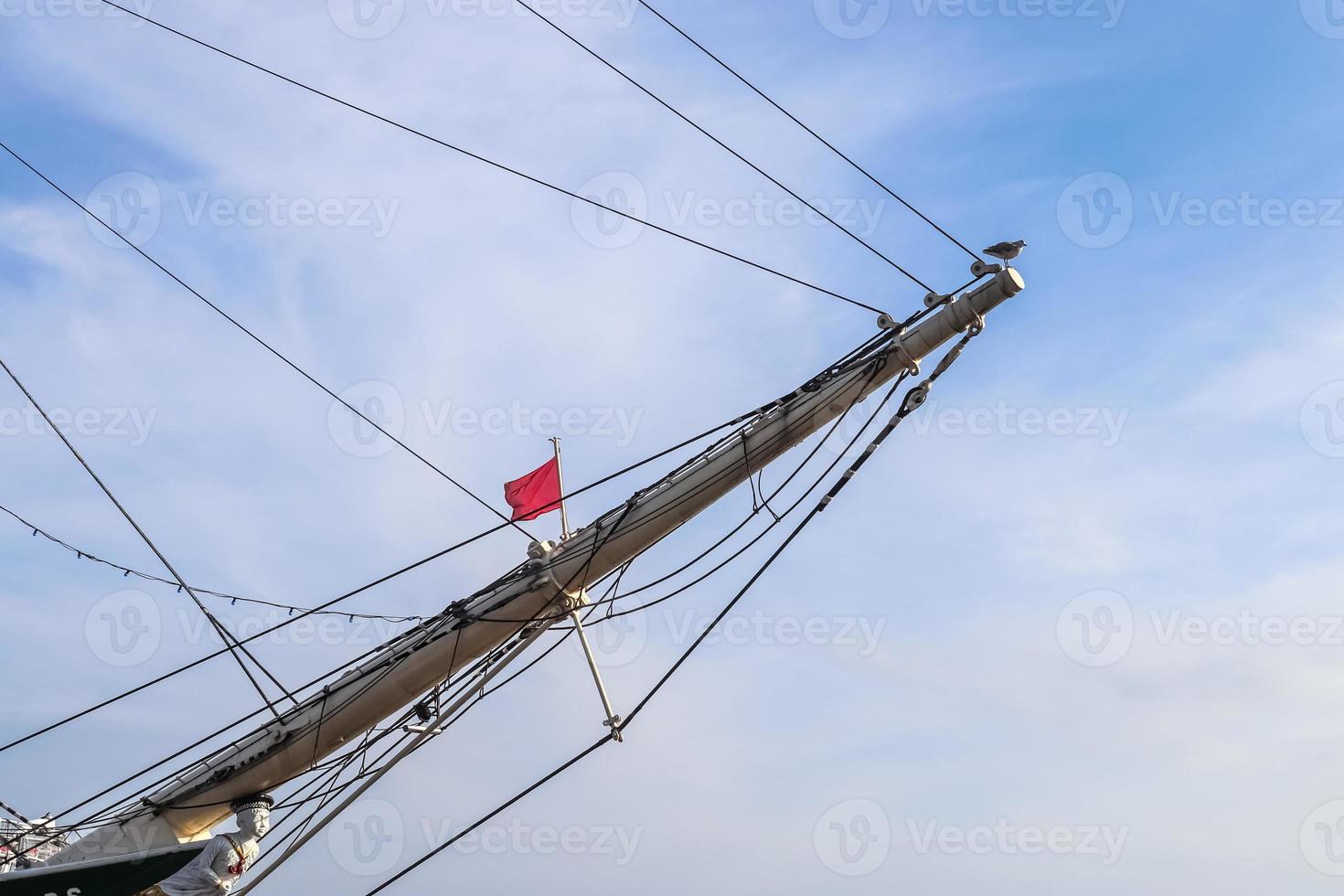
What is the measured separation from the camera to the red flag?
1755 cm

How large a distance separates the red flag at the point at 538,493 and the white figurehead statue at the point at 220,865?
5.13 meters

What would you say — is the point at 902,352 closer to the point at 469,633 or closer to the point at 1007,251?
the point at 1007,251

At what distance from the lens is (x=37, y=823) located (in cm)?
1777

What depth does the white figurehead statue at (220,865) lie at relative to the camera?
1567 cm

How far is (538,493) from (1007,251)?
273 inches

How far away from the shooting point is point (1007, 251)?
581 inches

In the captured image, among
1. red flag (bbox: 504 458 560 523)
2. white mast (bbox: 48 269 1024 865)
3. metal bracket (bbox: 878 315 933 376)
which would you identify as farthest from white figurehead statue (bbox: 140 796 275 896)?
metal bracket (bbox: 878 315 933 376)

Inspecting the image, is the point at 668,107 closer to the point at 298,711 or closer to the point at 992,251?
the point at 992,251

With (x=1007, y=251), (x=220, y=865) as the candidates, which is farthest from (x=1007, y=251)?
(x=220, y=865)

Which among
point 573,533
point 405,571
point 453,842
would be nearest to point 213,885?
point 453,842

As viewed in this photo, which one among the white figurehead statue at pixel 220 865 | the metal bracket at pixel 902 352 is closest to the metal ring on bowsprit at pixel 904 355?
the metal bracket at pixel 902 352

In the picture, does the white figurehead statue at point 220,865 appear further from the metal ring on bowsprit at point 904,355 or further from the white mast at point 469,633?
the metal ring on bowsprit at point 904,355

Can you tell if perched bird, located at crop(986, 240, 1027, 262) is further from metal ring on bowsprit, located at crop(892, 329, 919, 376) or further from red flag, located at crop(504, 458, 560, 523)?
red flag, located at crop(504, 458, 560, 523)

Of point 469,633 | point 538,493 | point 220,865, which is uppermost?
point 538,493
